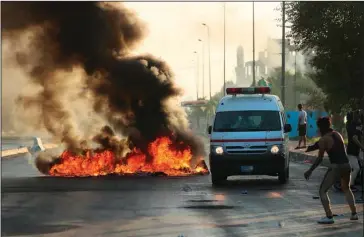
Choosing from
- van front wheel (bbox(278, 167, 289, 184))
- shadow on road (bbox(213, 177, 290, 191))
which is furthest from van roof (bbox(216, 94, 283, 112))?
shadow on road (bbox(213, 177, 290, 191))

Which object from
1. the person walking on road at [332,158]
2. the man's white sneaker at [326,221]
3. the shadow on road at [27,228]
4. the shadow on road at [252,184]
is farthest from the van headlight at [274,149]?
the shadow on road at [27,228]

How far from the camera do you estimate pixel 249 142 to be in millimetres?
19797

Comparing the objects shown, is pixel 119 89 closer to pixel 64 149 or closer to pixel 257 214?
pixel 64 149

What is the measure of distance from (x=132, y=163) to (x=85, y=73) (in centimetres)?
398

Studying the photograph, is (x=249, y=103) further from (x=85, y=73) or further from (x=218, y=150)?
(x=85, y=73)

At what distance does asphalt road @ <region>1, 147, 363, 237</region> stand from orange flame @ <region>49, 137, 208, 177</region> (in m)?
1.61

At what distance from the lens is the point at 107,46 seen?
27469 mm

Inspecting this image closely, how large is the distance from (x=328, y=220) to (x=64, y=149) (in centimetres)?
1442

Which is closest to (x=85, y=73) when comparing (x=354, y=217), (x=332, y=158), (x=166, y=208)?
(x=166, y=208)

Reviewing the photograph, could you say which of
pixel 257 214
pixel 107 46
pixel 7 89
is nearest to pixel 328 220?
pixel 257 214

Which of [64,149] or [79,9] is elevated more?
[79,9]

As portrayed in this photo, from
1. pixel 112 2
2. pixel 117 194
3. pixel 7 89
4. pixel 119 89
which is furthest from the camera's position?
pixel 7 89

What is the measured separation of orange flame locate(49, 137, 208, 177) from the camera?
2395 centimetres

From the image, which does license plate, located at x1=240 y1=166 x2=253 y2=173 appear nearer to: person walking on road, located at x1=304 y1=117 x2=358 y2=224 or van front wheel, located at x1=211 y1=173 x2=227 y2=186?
van front wheel, located at x1=211 y1=173 x2=227 y2=186
